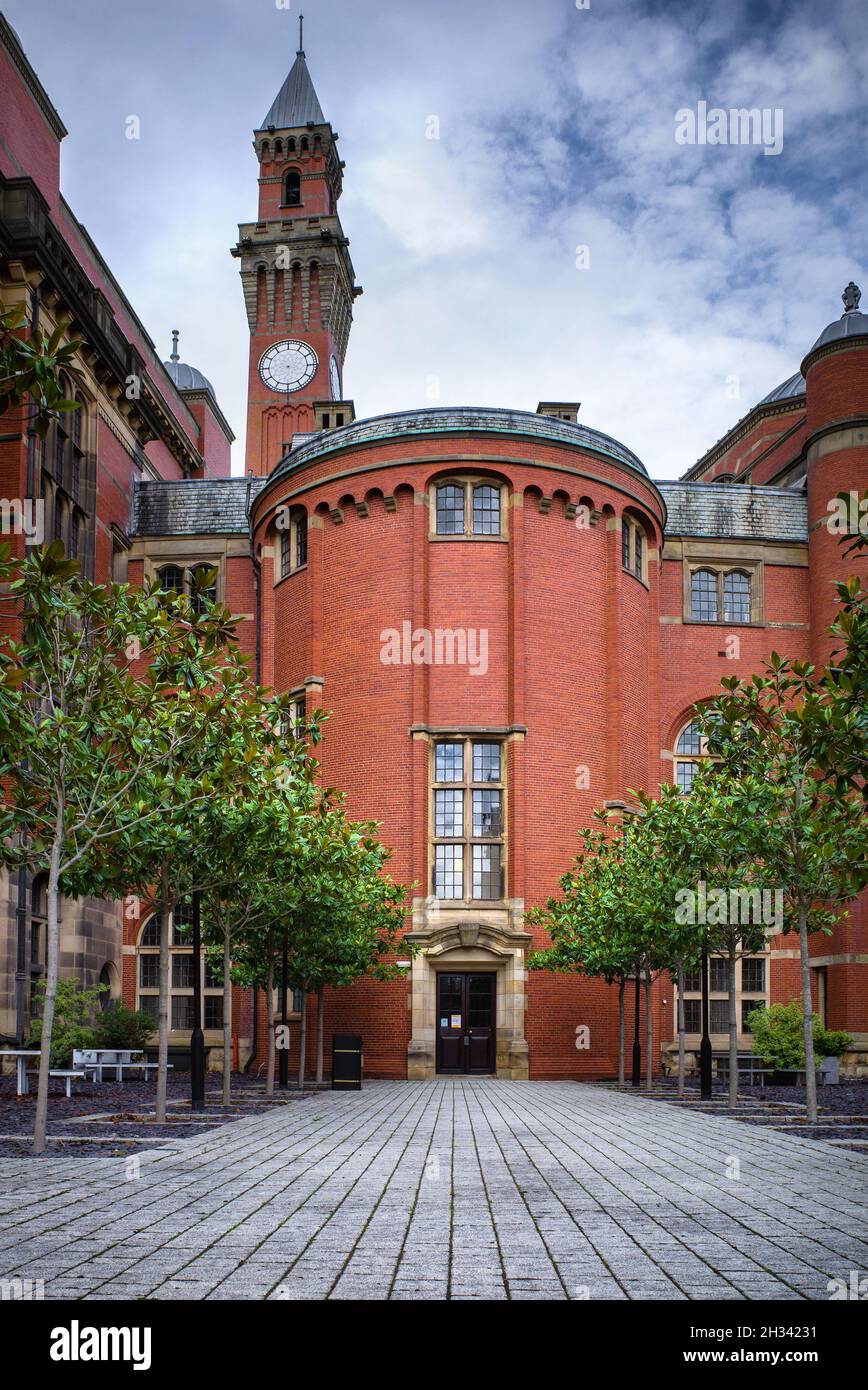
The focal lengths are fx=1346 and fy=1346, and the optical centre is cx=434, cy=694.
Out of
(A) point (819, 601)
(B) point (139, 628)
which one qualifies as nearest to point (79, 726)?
(B) point (139, 628)

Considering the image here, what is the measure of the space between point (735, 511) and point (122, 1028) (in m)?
25.2

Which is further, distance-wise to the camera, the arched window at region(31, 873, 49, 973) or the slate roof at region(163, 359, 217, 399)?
the slate roof at region(163, 359, 217, 399)

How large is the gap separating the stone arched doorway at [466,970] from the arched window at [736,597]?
562 inches

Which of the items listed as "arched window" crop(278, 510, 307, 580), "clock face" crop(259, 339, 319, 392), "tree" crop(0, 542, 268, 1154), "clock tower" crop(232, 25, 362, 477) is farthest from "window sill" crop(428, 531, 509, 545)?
"clock face" crop(259, 339, 319, 392)

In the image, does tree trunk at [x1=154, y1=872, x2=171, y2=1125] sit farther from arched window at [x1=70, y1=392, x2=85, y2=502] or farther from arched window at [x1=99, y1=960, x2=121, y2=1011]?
arched window at [x1=70, y1=392, x2=85, y2=502]

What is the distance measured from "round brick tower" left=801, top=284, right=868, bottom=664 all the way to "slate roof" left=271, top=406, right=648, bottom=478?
7.94 meters

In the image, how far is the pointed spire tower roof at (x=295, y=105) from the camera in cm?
7462

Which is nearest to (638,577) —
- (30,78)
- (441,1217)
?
(30,78)

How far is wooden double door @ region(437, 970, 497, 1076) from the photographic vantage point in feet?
115

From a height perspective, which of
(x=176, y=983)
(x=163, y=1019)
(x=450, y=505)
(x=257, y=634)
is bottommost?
(x=176, y=983)

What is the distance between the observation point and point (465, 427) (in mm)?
37438

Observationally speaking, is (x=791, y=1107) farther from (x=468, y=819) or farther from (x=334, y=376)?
(x=334, y=376)

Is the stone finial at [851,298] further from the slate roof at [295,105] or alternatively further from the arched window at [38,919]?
the slate roof at [295,105]

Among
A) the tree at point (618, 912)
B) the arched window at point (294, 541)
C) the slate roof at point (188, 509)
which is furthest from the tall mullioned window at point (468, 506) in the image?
the tree at point (618, 912)
